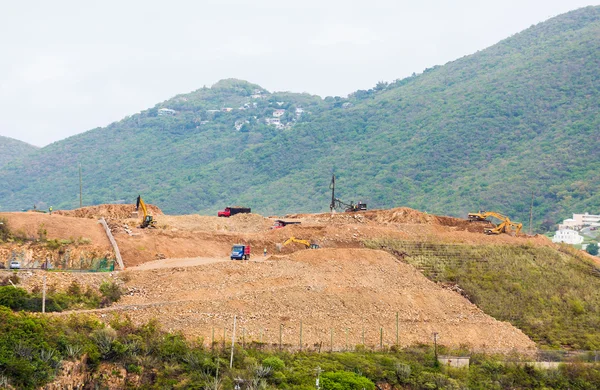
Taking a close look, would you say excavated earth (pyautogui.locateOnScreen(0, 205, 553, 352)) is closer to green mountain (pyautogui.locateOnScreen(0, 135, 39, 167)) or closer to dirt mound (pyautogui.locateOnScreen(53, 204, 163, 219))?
dirt mound (pyautogui.locateOnScreen(53, 204, 163, 219))

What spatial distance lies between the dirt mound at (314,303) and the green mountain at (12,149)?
12844 centimetres

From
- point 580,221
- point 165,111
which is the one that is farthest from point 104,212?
point 165,111

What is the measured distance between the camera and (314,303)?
47.0 metres

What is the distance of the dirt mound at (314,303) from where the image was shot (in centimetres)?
4381

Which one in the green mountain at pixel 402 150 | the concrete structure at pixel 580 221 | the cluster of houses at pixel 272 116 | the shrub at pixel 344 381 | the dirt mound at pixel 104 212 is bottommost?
the shrub at pixel 344 381

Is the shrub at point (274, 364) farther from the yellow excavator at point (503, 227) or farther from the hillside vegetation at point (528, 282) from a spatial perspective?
the yellow excavator at point (503, 227)

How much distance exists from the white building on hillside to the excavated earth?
3479 centimetres

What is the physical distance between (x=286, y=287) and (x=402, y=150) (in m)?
75.8

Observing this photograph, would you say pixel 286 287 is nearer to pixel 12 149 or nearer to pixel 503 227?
pixel 503 227

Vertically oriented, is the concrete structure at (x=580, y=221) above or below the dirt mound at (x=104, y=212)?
above

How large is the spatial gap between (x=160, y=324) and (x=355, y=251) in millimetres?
14841

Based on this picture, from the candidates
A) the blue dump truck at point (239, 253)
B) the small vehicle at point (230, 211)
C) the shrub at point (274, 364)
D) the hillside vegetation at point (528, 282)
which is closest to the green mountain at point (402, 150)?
the small vehicle at point (230, 211)

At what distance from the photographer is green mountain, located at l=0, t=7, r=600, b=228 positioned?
108m

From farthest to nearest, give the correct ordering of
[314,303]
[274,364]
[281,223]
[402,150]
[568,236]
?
[402,150]
[568,236]
[281,223]
[314,303]
[274,364]
